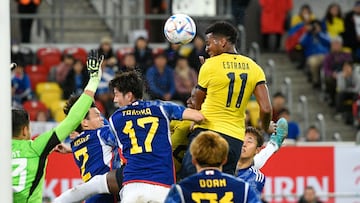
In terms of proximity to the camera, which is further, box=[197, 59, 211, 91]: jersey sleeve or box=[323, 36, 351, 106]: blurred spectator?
box=[323, 36, 351, 106]: blurred spectator

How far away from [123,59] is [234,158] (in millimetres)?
12262

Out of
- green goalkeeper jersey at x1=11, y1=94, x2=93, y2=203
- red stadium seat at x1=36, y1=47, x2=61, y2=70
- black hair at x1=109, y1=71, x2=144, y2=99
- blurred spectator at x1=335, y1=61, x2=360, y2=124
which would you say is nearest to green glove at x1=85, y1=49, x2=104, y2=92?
green goalkeeper jersey at x1=11, y1=94, x2=93, y2=203

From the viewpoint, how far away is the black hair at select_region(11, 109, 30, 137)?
35.7ft

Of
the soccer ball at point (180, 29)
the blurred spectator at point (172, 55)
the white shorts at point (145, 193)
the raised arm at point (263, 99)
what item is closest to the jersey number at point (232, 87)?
the raised arm at point (263, 99)

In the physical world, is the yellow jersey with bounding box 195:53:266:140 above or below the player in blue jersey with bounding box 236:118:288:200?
above

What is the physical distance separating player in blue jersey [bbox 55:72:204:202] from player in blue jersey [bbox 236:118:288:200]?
1.29 meters

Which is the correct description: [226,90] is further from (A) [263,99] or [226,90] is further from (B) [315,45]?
(B) [315,45]

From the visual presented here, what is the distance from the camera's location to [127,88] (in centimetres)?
1149

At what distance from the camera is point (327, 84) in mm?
25125

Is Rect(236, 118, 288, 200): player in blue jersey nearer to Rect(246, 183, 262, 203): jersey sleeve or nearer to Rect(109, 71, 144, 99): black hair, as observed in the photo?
Rect(109, 71, 144, 99): black hair

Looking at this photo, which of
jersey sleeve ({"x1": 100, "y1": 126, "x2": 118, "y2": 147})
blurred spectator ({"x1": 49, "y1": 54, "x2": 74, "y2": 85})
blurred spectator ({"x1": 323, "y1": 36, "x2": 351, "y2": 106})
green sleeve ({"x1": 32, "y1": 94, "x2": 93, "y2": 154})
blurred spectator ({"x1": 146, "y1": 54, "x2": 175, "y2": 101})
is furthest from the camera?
blurred spectator ({"x1": 323, "y1": 36, "x2": 351, "y2": 106})

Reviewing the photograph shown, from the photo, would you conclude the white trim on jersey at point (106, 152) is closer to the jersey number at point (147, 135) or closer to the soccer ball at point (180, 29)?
the jersey number at point (147, 135)
